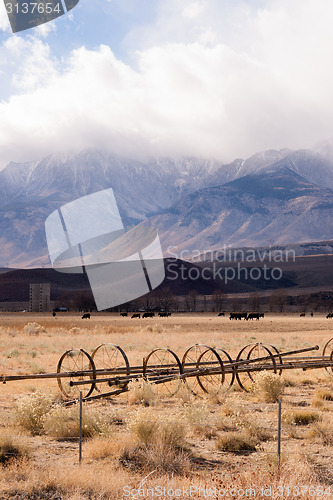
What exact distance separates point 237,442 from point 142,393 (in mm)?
6311

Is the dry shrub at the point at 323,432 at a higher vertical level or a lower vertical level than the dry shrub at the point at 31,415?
lower

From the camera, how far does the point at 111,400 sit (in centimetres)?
2005

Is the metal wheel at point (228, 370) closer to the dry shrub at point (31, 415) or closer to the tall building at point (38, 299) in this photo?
the dry shrub at point (31, 415)

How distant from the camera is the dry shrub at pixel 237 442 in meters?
12.7

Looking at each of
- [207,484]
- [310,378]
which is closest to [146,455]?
[207,484]

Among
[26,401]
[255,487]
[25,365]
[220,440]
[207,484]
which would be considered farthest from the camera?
[25,365]

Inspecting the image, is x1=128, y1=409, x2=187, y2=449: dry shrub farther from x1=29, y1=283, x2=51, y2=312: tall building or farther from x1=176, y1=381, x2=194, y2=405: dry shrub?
x1=29, y1=283, x2=51, y2=312: tall building

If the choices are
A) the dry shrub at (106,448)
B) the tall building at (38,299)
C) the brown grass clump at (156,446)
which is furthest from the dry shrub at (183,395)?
the tall building at (38,299)

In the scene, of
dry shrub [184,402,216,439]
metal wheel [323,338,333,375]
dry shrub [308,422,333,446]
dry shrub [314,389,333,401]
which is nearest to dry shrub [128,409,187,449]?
dry shrub [184,402,216,439]

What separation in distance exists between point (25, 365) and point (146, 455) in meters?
20.6

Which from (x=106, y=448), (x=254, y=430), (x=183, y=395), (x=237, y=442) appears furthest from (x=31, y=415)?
(x=183, y=395)

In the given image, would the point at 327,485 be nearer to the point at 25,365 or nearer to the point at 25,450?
the point at 25,450

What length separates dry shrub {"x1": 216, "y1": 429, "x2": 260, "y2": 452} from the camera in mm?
12695

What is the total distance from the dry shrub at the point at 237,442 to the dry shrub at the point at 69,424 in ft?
9.16
